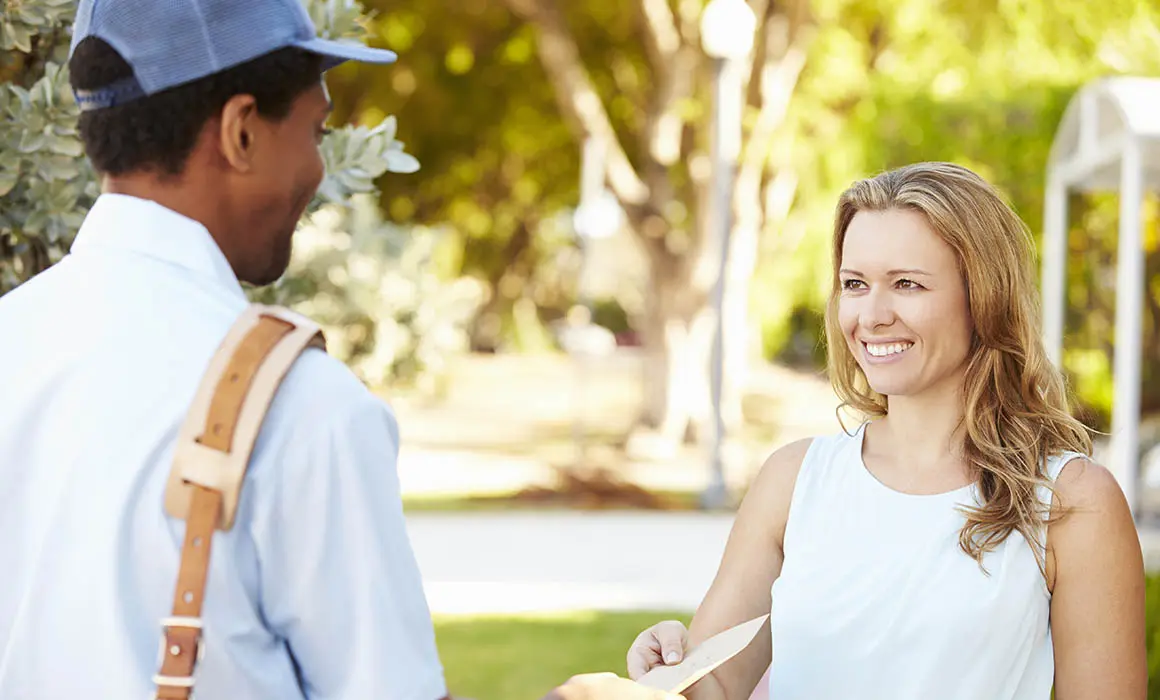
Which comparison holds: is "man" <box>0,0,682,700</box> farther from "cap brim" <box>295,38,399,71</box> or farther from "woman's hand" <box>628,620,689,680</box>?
"woman's hand" <box>628,620,689,680</box>

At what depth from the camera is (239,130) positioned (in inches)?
61.9

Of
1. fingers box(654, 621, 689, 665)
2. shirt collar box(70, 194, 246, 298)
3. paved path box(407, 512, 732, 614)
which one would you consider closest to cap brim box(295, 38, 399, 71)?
shirt collar box(70, 194, 246, 298)

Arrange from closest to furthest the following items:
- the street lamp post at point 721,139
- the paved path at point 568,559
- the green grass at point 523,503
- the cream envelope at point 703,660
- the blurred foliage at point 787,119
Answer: the cream envelope at point 703,660 < the blurred foliage at point 787,119 < the paved path at point 568,559 < the street lamp post at point 721,139 < the green grass at point 523,503

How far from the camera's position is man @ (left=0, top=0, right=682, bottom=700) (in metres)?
1.47

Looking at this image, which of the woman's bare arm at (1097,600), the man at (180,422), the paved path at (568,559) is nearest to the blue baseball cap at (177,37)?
the man at (180,422)

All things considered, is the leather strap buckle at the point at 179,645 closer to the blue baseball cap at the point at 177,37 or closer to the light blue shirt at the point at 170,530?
the light blue shirt at the point at 170,530

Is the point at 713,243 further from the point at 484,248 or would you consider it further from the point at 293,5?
the point at 484,248

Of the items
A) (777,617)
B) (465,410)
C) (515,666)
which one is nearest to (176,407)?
(777,617)

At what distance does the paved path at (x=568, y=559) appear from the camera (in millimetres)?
8586

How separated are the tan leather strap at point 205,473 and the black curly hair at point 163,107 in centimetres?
27

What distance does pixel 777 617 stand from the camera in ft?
8.07

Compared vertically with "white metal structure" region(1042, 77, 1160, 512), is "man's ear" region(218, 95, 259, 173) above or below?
above

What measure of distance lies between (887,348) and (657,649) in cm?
64

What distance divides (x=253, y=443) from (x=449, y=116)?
24.4 meters
